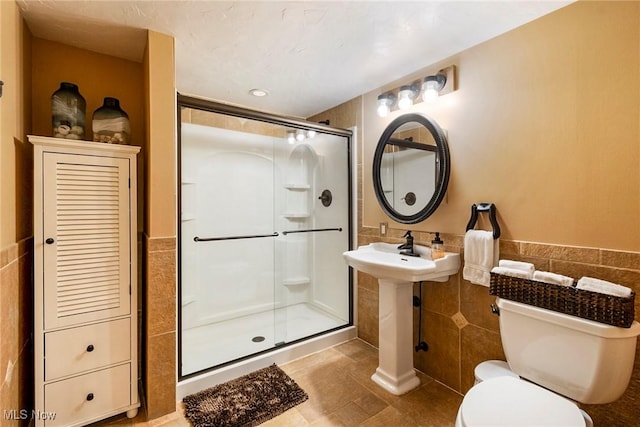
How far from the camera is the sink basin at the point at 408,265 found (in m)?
1.70

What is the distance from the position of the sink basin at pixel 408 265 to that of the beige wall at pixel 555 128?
25 centimetres

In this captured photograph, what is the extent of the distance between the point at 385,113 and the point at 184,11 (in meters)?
1.43

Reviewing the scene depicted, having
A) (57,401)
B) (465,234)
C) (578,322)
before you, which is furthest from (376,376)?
(57,401)

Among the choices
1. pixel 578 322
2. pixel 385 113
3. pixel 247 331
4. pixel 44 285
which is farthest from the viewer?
pixel 247 331

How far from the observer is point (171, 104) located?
1.69 m

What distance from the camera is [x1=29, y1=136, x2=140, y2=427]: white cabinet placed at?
1.47m

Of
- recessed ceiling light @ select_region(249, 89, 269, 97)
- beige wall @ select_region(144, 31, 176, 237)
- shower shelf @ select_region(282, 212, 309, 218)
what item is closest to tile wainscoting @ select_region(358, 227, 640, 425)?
shower shelf @ select_region(282, 212, 309, 218)

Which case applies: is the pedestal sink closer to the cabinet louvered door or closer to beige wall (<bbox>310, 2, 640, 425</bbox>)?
beige wall (<bbox>310, 2, 640, 425</bbox>)

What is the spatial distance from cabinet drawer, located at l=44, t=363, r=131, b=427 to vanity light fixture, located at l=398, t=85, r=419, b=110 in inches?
94.4

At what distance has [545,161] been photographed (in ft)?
5.02

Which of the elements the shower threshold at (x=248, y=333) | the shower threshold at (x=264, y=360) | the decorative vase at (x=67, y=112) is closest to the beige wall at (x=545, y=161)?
the shower threshold at (x=264, y=360)

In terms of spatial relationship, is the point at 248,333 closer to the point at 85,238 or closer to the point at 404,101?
the point at 85,238

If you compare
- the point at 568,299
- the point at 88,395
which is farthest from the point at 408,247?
the point at 88,395

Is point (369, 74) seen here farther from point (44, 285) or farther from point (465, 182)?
point (44, 285)
